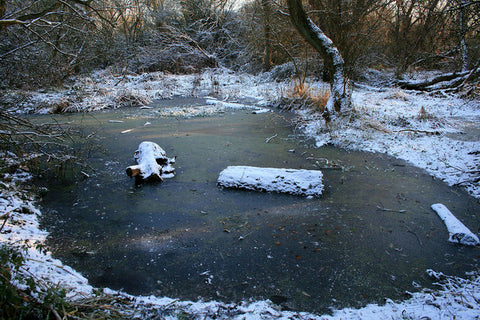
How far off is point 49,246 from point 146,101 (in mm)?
12001

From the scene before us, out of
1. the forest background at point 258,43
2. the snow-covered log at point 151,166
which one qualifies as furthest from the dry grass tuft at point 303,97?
the snow-covered log at point 151,166

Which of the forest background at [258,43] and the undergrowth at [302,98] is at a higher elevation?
the forest background at [258,43]

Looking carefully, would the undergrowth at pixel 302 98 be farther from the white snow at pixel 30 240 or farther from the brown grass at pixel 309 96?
the white snow at pixel 30 240

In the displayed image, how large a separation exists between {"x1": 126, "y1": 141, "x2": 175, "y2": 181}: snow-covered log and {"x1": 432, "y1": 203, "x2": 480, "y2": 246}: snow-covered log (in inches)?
174

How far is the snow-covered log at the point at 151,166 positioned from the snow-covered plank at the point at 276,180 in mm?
1174

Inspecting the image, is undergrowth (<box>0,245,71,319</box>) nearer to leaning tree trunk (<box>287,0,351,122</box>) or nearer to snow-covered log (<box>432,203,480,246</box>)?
snow-covered log (<box>432,203,480,246</box>)

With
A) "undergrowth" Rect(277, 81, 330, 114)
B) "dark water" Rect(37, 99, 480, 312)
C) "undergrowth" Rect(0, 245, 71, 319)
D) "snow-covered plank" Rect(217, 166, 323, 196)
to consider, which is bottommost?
"dark water" Rect(37, 99, 480, 312)

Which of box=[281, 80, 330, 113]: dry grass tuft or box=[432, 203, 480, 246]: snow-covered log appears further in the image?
box=[281, 80, 330, 113]: dry grass tuft

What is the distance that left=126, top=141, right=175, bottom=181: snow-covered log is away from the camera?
5.25m

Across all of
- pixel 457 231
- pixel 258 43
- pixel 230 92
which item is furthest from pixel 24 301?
pixel 258 43

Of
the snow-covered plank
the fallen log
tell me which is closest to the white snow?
the snow-covered plank

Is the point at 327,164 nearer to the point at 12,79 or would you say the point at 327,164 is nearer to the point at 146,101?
the point at 12,79

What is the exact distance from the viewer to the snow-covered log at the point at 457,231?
3.40 m

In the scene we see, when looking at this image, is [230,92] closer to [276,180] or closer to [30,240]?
[276,180]
